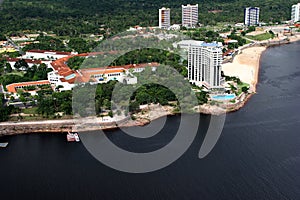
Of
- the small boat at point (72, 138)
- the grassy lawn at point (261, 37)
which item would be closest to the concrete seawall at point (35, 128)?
the small boat at point (72, 138)

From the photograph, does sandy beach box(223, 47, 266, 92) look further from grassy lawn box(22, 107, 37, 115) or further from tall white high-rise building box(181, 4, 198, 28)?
grassy lawn box(22, 107, 37, 115)

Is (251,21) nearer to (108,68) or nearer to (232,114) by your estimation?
(108,68)

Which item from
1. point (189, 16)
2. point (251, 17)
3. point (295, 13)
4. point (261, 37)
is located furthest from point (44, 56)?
point (295, 13)

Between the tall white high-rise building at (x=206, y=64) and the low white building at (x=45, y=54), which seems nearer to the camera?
the tall white high-rise building at (x=206, y=64)

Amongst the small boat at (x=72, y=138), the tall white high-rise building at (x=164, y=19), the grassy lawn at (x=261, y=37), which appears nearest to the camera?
the small boat at (x=72, y=138)

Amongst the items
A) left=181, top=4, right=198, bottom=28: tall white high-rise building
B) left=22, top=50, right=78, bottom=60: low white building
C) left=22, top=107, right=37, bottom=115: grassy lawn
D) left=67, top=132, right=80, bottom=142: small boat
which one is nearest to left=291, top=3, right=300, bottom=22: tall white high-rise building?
left=181, top=4, right=198, bottom=28: tall white high-rise building

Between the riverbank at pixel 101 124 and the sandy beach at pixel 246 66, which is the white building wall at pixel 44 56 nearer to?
the sandy beach at pixel 246 66

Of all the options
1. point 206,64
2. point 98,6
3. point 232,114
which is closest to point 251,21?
point 98,6
